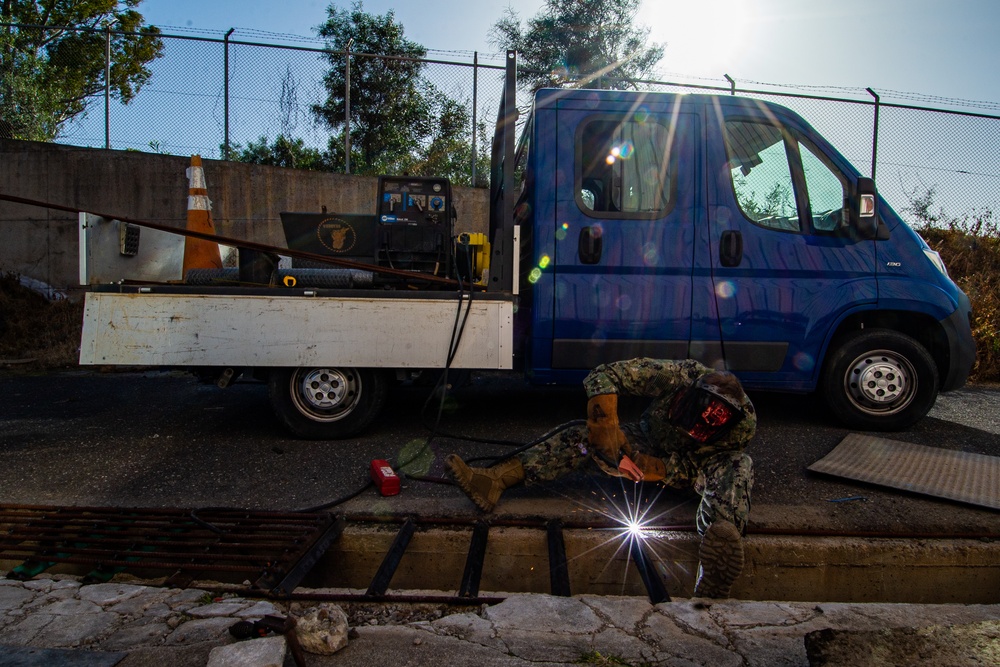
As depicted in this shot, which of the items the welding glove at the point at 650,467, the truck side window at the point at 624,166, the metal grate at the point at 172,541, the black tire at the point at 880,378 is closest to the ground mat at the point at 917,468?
the black tire at the point at 880,378

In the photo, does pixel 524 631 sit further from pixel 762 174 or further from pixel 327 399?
pixel 762 174

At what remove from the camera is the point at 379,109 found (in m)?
11.1

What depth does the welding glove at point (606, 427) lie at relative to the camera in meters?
3.08

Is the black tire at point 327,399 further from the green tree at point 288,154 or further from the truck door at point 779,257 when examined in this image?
the green tree at point 288,154

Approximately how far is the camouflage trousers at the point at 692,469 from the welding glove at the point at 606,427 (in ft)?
0.61

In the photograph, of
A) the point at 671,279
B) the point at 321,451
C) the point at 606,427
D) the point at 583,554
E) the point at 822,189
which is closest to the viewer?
the point at 583,554

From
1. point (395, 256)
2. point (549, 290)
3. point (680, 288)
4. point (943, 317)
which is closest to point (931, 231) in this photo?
point (943, 317)

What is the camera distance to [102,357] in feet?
12.8

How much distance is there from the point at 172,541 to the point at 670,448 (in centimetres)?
238

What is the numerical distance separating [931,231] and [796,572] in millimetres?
9443

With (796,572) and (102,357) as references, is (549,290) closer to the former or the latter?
(796,572)

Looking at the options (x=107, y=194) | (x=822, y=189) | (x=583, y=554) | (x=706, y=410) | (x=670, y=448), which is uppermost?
(x=107, y=194)

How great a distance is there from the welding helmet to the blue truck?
1.32m

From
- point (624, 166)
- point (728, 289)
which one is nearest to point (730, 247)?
point (728, 289)
